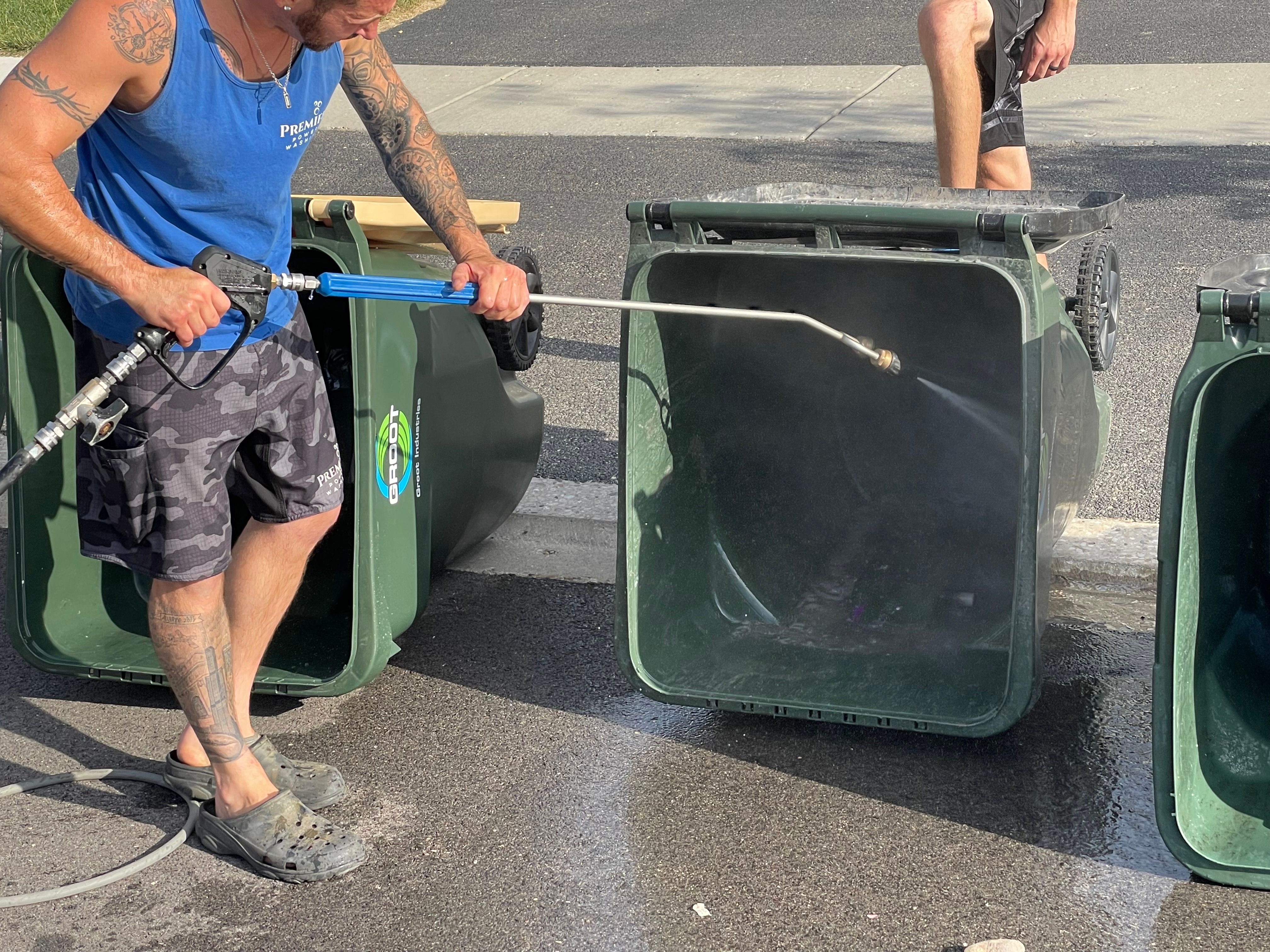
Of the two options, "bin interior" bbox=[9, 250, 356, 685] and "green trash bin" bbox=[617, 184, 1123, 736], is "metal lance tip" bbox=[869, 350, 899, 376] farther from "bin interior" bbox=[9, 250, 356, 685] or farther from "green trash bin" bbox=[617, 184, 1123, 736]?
"bin interior" bbox=[9, 250, 356, 685]

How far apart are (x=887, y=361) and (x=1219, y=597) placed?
877 mm

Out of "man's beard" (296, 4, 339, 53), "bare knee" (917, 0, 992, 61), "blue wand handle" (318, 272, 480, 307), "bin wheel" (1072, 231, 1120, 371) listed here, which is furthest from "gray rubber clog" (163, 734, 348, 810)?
"bare knee" (917, 0, 992, 61)

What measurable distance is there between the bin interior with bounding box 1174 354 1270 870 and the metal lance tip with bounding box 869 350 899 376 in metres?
0.74

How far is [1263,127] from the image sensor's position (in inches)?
338

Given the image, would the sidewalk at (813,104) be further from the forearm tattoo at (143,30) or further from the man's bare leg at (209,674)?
the forearm tattoo at (143,30)

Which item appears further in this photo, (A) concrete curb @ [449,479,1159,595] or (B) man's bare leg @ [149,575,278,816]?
(A) concrete curb @ [449,479,1159,595]

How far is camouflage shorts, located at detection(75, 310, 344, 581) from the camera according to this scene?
2807mm

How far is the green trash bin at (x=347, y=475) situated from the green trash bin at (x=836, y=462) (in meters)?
0.53

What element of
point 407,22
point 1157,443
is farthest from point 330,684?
point 407,22

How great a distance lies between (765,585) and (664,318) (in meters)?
0.80

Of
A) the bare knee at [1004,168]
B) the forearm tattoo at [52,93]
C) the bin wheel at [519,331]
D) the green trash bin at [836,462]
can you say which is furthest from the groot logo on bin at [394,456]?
the bare knee at [1004,168]

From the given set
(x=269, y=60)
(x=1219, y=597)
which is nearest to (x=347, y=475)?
(x=269, y=60)

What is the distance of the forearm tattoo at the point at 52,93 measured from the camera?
2.44 m

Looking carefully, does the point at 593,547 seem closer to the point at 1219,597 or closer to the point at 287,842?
the point at 287,842
